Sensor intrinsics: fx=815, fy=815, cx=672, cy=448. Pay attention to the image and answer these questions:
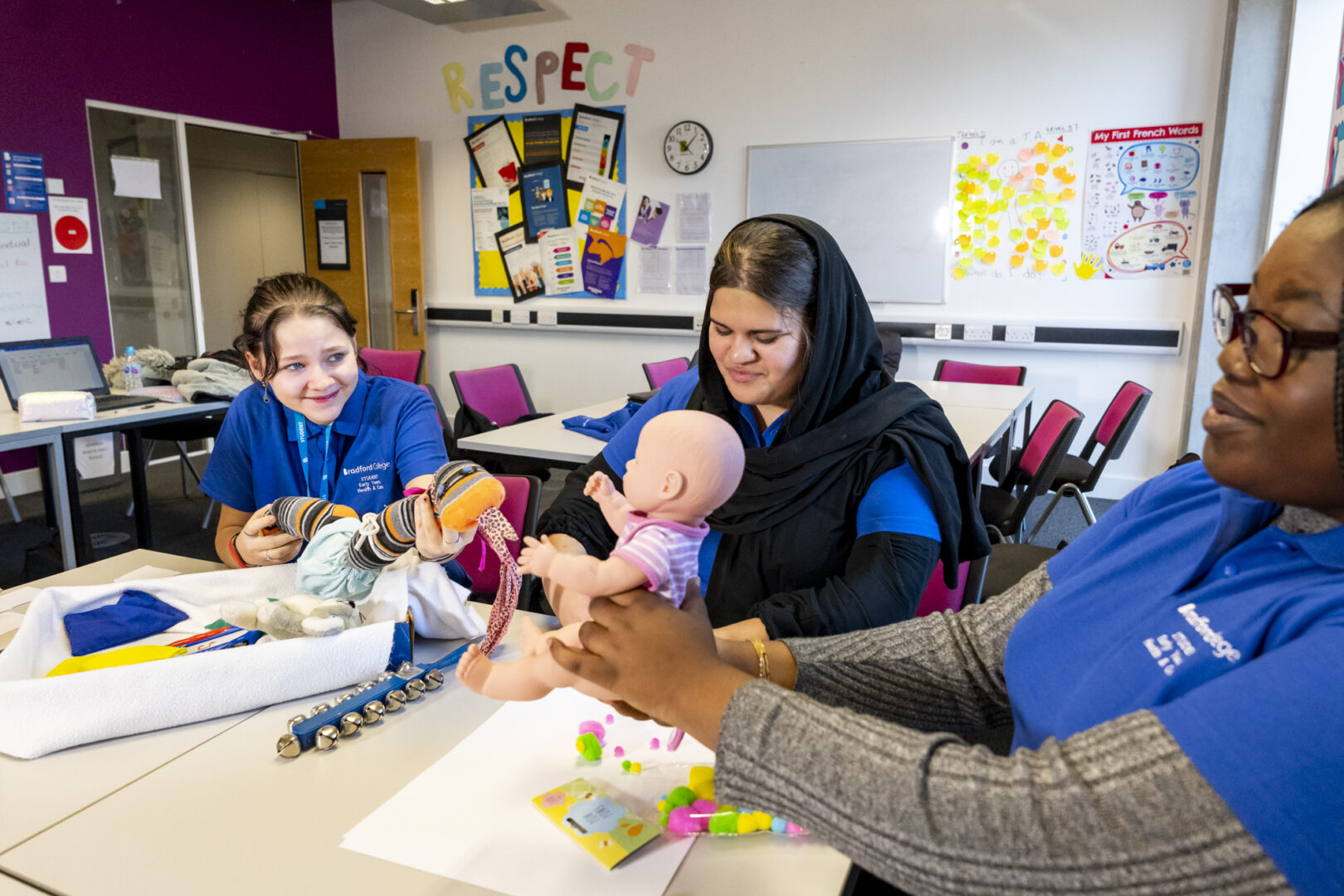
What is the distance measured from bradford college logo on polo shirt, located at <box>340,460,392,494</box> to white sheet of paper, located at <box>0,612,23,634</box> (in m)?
0.60

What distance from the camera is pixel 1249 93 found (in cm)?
439

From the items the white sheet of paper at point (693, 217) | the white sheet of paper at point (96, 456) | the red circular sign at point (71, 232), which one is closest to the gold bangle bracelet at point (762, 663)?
the white sheet of paper at point (693, 217)

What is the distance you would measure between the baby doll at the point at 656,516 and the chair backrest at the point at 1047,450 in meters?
2.52

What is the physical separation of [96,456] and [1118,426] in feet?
19.5

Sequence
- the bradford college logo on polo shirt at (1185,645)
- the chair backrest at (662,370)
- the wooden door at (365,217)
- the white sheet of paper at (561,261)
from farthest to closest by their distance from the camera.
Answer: the wooden door at (365,217)
the white sheet of paper at (561,261)
the chair backrest at (662,370)
the bradford college logo on polo shirt at (1185,645)

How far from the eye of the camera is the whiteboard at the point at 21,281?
4770mm

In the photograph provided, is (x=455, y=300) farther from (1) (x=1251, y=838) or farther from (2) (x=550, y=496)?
(1) (x=1251, y=838)

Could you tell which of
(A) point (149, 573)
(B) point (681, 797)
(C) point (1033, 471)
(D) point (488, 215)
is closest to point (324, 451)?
(A) point (149, 573)

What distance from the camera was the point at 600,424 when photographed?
3.22 m

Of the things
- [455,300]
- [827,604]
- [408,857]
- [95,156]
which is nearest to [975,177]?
[455,300]

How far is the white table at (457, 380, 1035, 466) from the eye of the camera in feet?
9.36

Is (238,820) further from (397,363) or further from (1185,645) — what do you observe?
(397,363)

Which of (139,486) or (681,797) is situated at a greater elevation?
(681,797)

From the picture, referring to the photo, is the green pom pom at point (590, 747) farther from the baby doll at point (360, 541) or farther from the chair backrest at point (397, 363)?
the chair backrest at point (397, 363)
